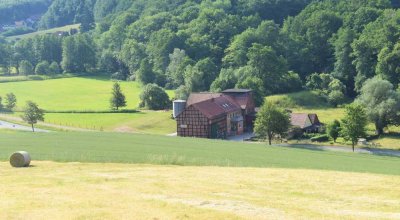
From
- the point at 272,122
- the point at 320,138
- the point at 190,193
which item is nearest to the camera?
the point at 190,193

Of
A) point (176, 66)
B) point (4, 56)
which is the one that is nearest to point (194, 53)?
point (176, 66)

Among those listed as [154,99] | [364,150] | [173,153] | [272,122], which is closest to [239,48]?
[154,99]

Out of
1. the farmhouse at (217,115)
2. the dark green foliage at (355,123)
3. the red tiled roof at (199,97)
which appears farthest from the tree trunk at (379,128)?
the red tiled roof at (199,97)

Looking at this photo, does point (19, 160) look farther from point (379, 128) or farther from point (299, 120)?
point (379, 128)

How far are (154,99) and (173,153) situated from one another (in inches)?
1905

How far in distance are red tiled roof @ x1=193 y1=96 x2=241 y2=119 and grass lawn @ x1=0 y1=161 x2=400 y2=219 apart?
109 ft

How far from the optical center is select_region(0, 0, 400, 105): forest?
314 feet

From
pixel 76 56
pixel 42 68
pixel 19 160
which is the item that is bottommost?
pixel 19 160

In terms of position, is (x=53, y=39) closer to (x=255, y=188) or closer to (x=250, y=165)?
(x=250, y=165)

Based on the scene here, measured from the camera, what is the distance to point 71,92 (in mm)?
119000

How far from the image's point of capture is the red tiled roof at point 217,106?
245 ft

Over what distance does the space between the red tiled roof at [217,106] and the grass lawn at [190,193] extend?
33196 mm

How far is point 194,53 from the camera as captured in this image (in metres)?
124

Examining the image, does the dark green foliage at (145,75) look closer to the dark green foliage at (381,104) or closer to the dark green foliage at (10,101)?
the dark green foliage at (10,101)
